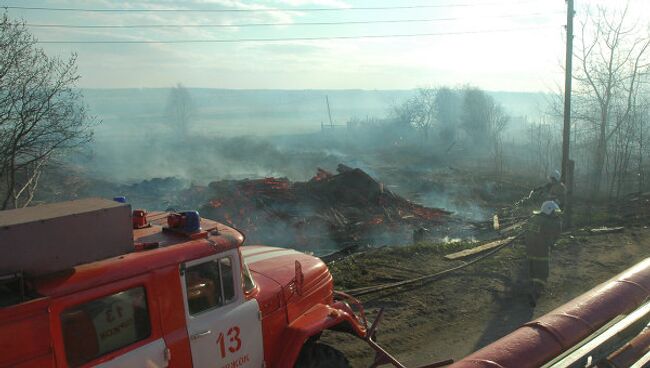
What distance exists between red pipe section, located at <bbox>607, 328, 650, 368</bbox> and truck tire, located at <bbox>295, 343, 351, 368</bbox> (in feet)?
7.49

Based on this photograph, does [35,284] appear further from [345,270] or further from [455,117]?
[455,117]

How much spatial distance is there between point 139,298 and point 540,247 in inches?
299

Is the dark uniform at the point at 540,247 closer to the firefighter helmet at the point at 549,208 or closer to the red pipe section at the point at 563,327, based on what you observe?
the firefighter helmet at the point at 549,208

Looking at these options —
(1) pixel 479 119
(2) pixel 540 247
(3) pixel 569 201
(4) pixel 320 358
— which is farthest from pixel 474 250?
(1) pixel 479 119

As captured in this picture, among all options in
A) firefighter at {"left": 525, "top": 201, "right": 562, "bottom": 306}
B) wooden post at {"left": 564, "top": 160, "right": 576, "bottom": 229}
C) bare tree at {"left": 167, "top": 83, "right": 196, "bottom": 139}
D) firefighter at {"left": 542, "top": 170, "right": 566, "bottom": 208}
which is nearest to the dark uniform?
firefighter at {"left": 525, "top": 201, "right": 562, "bottom": 306}

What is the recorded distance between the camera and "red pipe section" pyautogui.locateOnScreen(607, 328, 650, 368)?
3.67 m

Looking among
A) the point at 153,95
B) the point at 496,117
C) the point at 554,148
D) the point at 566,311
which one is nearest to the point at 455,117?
the point at 496,117

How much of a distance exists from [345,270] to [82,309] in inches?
269

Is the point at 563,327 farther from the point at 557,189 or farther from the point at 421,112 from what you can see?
the point at 421,112

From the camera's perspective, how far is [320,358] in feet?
14.8

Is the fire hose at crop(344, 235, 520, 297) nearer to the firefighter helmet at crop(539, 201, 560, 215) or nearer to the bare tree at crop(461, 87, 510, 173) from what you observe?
the firefighter helmet at crop(539, 201, 560, 215)

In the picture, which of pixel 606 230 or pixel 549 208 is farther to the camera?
pixel 606 230

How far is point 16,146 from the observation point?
39.6ft

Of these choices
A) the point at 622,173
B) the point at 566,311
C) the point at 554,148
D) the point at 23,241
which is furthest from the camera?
the point at 554,148
